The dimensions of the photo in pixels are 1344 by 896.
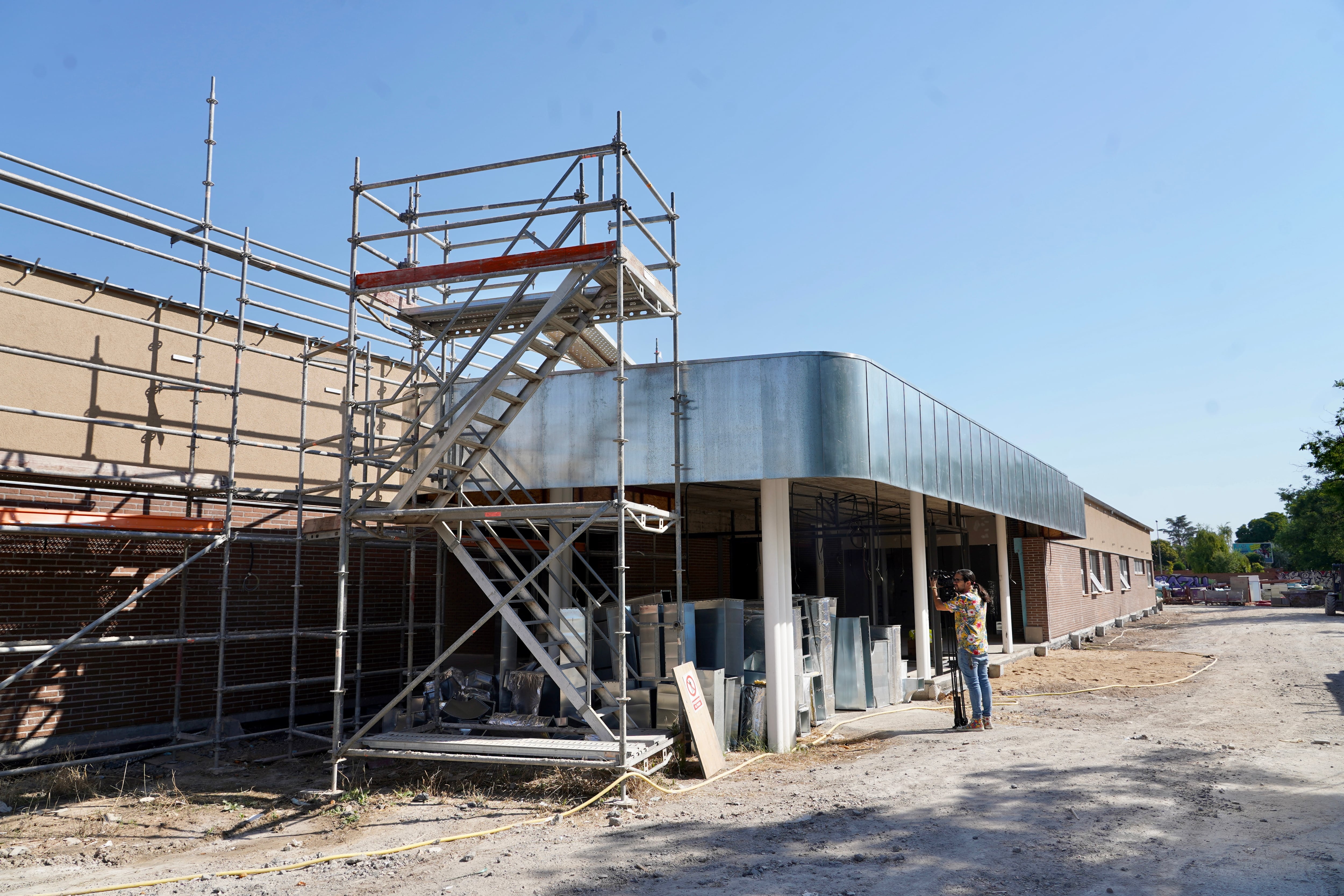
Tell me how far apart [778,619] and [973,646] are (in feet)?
7.82

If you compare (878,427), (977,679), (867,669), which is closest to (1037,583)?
(867,669)

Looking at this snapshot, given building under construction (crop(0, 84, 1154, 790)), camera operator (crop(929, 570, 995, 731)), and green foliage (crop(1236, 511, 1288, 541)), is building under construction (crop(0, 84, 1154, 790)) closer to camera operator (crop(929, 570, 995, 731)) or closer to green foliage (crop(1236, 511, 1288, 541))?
camera operator (crop(929, 570, 995, 731))

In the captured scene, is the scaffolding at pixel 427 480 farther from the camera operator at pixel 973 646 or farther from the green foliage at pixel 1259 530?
the green foliage at pixel 1259 530

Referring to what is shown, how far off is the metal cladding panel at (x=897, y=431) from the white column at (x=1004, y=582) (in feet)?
26.2

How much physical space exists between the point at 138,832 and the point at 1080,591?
26.5m

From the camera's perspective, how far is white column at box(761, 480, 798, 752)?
31.9ft

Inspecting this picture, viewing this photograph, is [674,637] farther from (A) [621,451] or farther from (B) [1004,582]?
(B) [1004,582]

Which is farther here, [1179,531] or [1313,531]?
[1179,531]

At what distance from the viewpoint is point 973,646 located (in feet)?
34.1

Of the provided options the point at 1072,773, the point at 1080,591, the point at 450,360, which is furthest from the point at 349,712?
the point at 1080,591

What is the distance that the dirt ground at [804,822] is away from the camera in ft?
18.8

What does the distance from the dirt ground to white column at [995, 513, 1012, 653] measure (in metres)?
7.50

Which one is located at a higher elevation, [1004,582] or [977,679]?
[1004,582]

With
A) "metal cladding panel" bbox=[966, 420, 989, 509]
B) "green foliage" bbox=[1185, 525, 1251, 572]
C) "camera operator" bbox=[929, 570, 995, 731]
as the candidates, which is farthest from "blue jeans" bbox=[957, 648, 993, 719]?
"green foliage" bbox=[1185, 525, 1251, 572]
